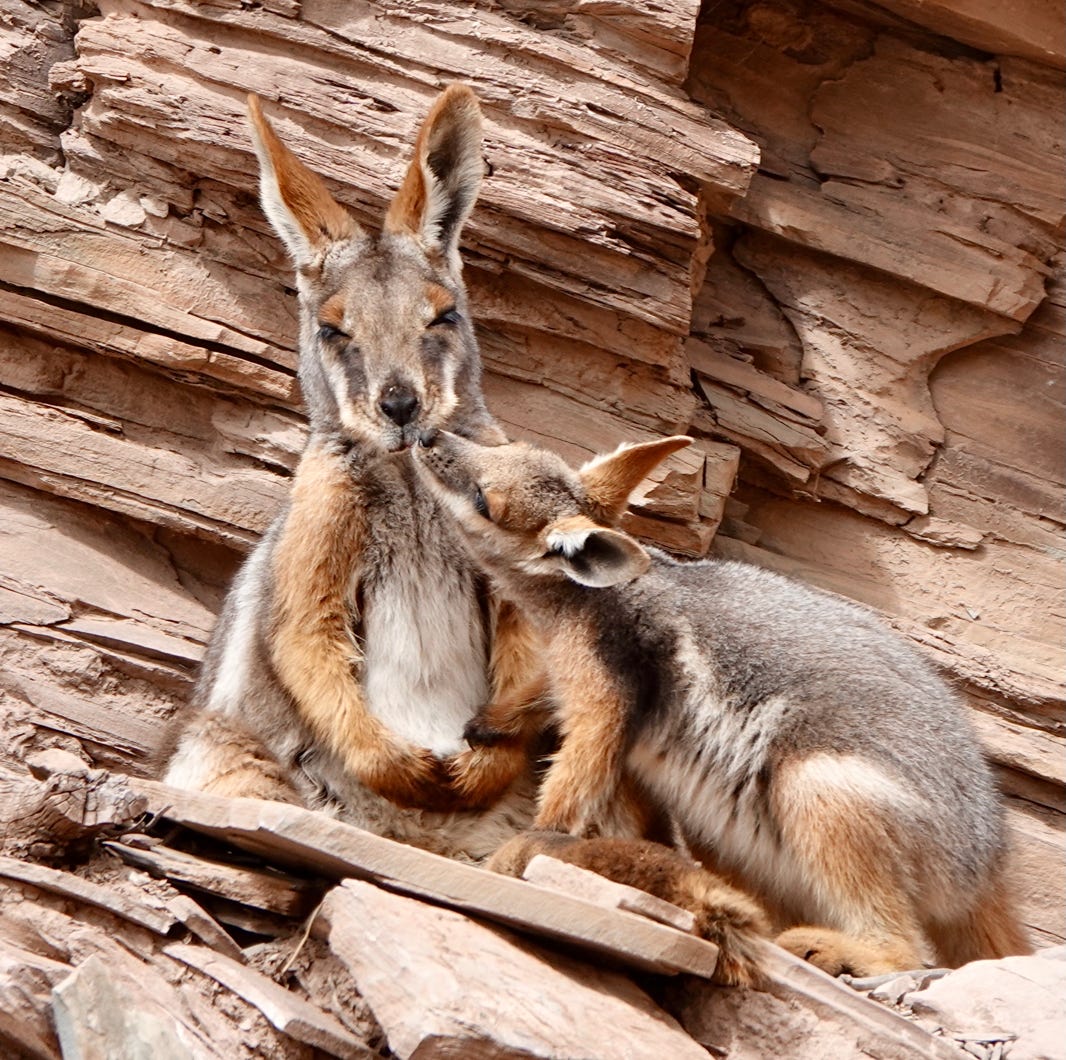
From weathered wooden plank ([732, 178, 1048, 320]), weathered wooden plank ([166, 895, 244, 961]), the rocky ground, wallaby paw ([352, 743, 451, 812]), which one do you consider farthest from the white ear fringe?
weathered wooden plank ([732, 178, 1048, 320])

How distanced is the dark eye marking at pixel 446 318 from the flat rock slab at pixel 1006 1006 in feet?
10.1

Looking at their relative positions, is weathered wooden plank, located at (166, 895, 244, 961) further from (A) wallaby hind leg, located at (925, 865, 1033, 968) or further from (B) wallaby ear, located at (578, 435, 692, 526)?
(A) wallaby hind leg, located at (925, 865, 1033, 968)

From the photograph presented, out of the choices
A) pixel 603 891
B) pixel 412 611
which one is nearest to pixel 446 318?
pixel 412 611

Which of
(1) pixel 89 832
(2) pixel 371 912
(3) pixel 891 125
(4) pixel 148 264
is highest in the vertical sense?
(3) pixel 891 125

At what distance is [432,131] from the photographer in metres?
6.27

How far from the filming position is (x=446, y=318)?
19.9ft

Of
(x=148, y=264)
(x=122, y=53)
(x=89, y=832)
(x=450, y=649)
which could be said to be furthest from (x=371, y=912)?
(x=122, y=53)

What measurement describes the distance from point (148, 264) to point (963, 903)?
4831 mm

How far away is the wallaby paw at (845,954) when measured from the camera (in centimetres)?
488

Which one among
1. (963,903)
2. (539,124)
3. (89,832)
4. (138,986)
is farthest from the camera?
(539,124)

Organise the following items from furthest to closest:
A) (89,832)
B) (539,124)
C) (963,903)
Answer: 1. (539,124)
2. (963,903)
3. (89,832)

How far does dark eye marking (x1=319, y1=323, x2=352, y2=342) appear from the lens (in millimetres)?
5953

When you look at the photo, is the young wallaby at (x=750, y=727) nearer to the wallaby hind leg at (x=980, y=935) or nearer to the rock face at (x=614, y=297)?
the wallaby hind leg at (x=980, y=935)

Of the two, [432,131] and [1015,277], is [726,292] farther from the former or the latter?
[432,131]
